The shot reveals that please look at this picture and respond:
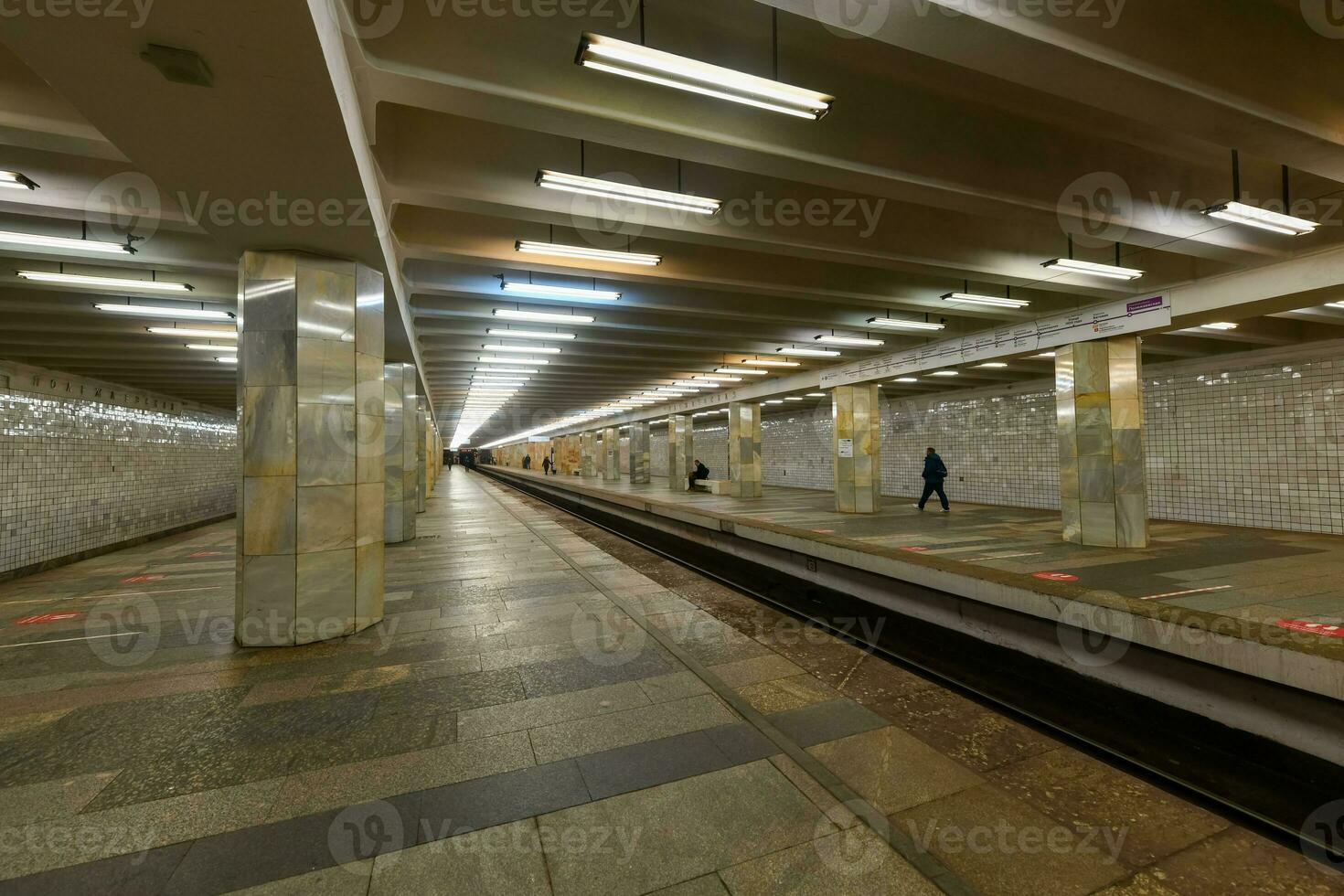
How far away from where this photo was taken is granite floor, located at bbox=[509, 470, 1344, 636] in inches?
208

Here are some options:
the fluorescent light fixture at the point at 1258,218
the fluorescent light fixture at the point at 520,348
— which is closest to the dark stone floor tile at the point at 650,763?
the fluorescent light fixture at the point at 1258,218

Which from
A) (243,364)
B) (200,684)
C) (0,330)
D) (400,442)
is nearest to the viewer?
(200,684)

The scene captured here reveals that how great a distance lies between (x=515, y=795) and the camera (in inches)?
105

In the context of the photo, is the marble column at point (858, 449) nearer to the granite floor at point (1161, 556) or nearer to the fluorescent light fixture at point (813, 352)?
the granite floor at point (1161, 556)

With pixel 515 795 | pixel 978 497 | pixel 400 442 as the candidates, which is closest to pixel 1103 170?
pixel 515 795

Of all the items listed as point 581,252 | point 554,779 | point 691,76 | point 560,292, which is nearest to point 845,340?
point 560,292

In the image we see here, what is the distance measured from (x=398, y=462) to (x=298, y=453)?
5.95 metres

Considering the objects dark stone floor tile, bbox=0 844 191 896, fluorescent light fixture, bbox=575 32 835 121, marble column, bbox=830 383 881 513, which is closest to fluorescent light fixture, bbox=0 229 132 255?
fluorescent light fixture, bbox=575 32 835 121

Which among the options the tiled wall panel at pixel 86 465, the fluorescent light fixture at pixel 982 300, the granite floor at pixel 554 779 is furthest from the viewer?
the tiled wall panel at pixel 86 465

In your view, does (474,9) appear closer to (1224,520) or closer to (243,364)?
(243,364)

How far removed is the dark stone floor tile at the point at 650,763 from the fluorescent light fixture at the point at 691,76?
3.80 m

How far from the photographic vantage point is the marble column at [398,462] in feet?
34.2

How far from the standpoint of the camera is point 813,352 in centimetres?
1262

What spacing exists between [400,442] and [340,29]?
341 inches
